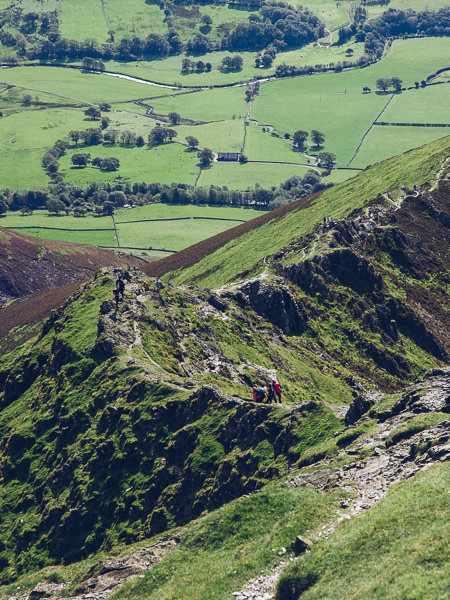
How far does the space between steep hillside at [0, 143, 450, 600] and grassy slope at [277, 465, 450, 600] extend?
29 cm

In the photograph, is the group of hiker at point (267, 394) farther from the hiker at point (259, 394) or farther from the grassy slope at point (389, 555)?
the grassy slope at point (389, 555)

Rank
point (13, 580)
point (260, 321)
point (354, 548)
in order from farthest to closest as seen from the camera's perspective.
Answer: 1. point (260, 321)
2. point (13, 580)
3. point (354, 548)

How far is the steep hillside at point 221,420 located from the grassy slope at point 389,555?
29 centimetres

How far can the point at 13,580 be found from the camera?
72.3 metres

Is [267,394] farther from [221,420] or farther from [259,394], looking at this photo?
[221,420]

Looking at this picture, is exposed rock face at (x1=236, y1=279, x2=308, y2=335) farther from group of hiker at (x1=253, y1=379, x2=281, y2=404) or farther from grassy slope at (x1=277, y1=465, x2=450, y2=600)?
grassy slope at (x1=277, y1=465, x2=450, y2=600)

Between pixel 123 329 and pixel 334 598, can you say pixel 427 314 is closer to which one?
pixel 123 329

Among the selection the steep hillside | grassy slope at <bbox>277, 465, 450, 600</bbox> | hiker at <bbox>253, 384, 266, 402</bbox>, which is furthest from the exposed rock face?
grassy slope at <bbox>277, 465, 450, 600</bbox>

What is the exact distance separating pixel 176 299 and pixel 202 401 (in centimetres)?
4081

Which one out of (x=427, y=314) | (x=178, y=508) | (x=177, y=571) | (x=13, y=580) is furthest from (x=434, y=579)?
(x=427, y=314)

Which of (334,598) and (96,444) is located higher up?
(334,598)

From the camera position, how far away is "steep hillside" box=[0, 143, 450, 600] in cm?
5419

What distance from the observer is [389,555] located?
42312mm

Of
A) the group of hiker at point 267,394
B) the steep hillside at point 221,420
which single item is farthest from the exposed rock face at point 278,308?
the group of hiker at point 267,394
